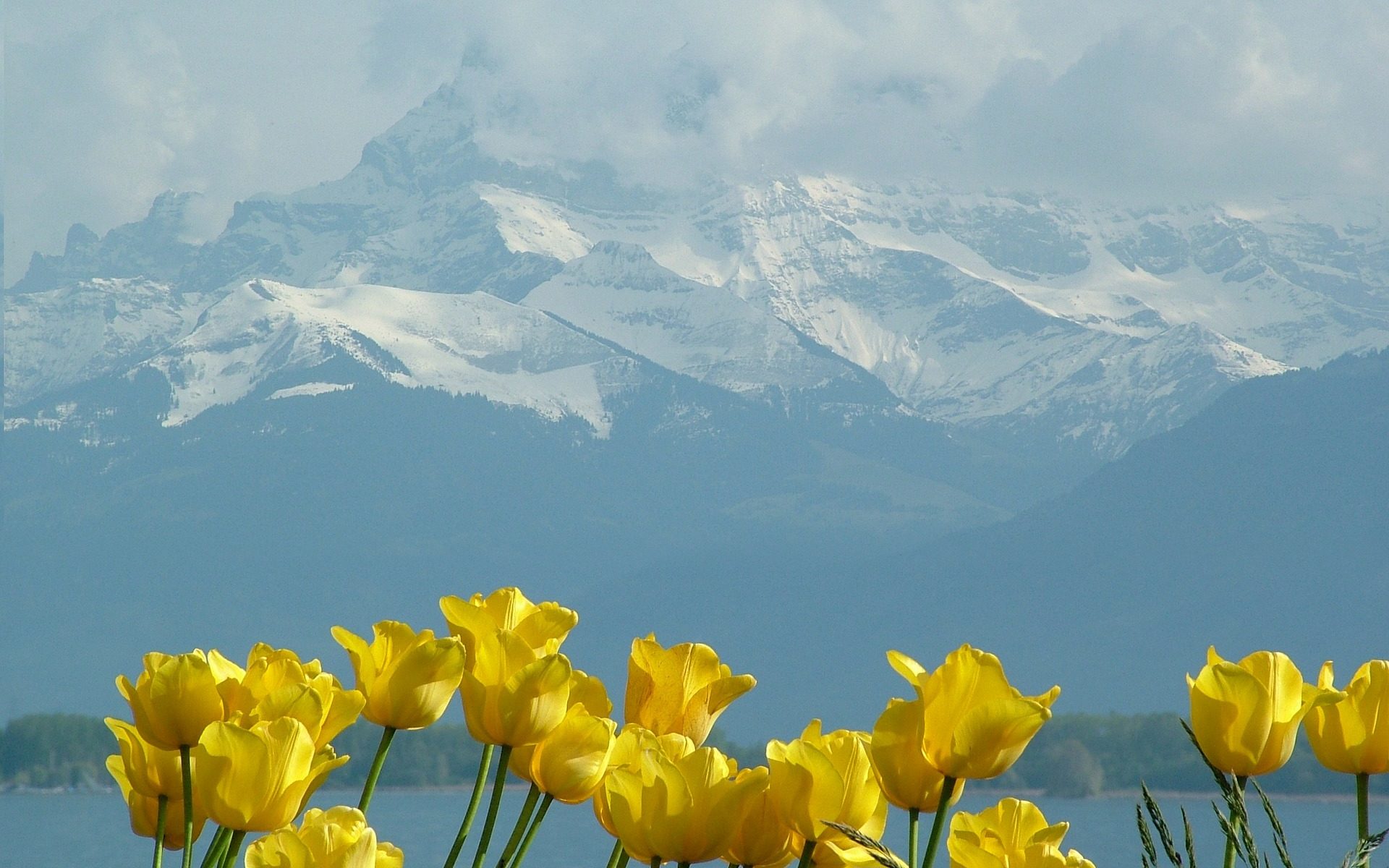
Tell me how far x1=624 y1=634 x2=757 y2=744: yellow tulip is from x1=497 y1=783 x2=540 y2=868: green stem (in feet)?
0.37

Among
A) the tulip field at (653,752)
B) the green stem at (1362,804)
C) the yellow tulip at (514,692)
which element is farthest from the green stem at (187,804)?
the green stem at (1362,804)

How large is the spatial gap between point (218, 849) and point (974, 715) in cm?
54

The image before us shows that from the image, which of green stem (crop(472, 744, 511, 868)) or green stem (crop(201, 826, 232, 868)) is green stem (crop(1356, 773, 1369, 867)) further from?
green stem (crop(201, 826, 232, 868))

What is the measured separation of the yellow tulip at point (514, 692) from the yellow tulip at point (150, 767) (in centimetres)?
23

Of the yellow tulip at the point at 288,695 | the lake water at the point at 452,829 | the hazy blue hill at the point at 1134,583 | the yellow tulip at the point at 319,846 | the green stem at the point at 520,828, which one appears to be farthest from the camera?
the hazy blue hill at the point at 1134,583

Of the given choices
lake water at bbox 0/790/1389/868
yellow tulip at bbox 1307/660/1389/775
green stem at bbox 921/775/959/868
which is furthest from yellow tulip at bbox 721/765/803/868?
lake water at bbox 0/790/1389/868

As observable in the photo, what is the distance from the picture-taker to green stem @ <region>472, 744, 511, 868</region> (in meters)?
1.10

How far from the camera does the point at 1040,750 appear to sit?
6631cm

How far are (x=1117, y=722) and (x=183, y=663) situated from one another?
220ft

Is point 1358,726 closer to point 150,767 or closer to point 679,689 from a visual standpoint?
point 679,689

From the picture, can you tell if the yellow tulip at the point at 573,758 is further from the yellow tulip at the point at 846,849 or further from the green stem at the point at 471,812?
the yellow tulip at the point at 846,849

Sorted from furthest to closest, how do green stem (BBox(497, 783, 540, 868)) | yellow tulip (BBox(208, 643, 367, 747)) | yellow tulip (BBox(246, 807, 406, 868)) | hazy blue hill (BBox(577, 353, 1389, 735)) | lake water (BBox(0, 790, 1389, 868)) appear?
hazy blue hill (BBox(577, 353, 1389, 735)) < lake water (BBox(0, 790, 1389, 868)) < green stem (BBox(497, 783, 540, 868)) < yellow tulip (BBox(208, 643, 367, 747)) < yellow tulip (BBox(246, 807, 406, 868))

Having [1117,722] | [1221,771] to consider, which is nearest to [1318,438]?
[1117,722]

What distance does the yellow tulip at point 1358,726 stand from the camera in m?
1.23
